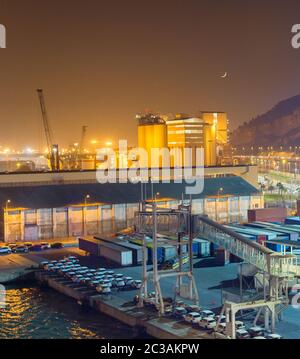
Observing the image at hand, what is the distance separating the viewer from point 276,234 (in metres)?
17.6

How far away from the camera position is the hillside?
13462cm

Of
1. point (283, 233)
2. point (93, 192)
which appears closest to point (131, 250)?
point (283, 233)

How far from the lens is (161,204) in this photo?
77.2 feet

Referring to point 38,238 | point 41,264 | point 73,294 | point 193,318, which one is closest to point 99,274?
point 73,294

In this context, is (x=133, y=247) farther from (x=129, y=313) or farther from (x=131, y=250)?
(x=129, y=313)

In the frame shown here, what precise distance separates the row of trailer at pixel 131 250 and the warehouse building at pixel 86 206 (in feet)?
10.1

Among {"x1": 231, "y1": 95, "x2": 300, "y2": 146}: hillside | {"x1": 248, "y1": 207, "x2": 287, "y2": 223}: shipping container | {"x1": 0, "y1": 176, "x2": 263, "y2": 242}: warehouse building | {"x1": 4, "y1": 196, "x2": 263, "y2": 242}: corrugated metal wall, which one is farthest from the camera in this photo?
{"x1": 231, "y1": 95, "x2": 300, "y2": 146}: hillside

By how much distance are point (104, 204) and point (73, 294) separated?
860cm

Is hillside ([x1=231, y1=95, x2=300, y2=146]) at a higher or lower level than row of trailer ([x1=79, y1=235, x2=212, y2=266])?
higher

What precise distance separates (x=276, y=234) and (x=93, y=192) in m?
8.58

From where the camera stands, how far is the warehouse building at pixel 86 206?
69.3 ft

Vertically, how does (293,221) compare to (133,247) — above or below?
above

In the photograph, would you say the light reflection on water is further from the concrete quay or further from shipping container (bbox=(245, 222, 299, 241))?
shipping container (bbox=(245, 222, 299, 241))

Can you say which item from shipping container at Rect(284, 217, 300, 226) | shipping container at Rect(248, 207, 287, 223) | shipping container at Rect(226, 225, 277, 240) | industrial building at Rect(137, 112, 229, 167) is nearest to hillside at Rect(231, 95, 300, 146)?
industrial building at Rect(137, 112, 229, 167)
